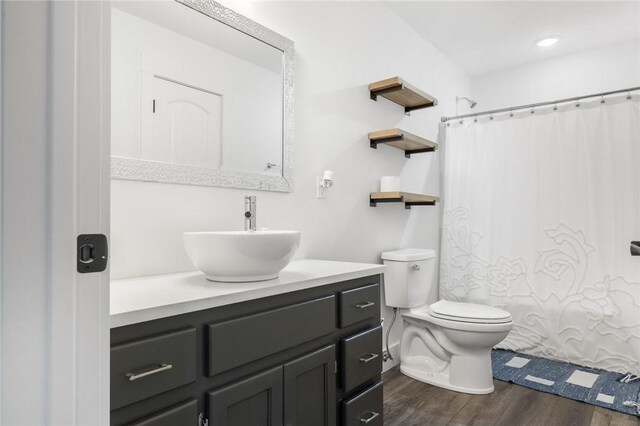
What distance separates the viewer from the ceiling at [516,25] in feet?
8.93

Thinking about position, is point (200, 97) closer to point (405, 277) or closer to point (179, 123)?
point (179, 123)

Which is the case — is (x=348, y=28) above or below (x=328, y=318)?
above

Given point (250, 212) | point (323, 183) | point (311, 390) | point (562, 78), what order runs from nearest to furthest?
point (311, 390), point (250, 212), point (323, 183), point (562, 78)

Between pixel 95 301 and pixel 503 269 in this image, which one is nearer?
pixel 95 301

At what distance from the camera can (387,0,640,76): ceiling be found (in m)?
2.72

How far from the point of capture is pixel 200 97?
159cm

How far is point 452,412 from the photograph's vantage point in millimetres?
2135

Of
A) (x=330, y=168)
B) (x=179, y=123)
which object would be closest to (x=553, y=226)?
(x=330, y=168)

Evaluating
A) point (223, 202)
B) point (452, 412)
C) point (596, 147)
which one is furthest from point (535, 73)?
point (223, 202)

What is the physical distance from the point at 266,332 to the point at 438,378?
1761mm

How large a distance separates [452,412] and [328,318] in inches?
47.8

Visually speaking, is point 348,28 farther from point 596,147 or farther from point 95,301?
point 95,301

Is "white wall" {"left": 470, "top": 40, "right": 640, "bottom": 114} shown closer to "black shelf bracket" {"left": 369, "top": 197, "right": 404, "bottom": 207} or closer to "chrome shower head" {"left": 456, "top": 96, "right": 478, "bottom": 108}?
"chrome shower head" {"left": 456, "top": 96, "right": 478, "bottom": 108}

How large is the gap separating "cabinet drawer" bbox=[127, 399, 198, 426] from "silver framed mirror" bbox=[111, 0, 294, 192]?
30.2 inches
